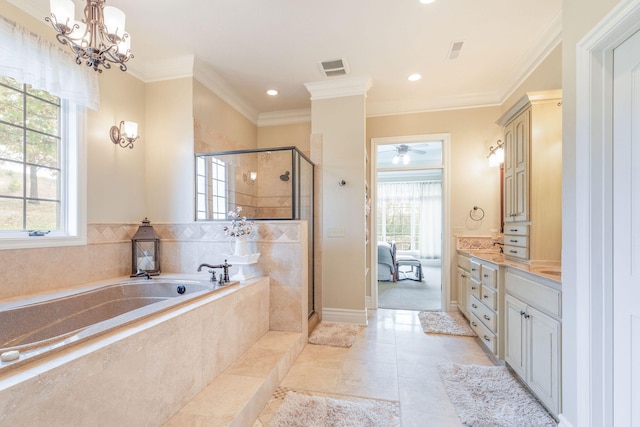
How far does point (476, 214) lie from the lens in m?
3.59

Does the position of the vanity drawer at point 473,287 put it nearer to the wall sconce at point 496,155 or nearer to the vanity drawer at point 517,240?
the vanity drawer at point 517,240

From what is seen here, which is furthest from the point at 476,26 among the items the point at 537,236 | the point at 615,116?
the point at 537,236

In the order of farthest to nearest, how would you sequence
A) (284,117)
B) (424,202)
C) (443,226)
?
(424,202)
(284,117)
(443,226)

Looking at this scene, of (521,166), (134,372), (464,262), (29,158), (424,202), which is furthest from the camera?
(424,202)

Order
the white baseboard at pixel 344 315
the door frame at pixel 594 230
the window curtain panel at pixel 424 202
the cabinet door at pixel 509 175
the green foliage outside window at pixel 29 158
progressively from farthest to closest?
the window curtain panel at pixel 424 202, the white baseboard at pixel 344 315, the cabinet door at pixel 509 175, the green foliage outside window at pixel 29 158, the door frame at pixel 594 230

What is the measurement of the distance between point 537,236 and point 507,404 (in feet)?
4.19

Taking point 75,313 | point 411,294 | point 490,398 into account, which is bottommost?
point 411,294

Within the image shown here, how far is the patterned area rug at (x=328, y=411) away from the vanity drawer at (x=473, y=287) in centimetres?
154

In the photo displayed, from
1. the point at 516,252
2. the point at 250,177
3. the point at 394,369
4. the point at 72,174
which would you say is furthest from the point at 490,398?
the point at 72,174

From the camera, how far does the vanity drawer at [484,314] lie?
7.72ft

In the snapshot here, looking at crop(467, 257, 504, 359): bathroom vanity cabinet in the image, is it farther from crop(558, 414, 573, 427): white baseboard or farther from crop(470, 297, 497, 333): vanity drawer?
crop(558, 414, 573, 427): white baseboard

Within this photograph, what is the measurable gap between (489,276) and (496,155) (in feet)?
5.65

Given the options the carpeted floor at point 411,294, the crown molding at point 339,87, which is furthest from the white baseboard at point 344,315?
the crown molding at point 339,87

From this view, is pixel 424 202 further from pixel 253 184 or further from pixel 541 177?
pixel 253 184
